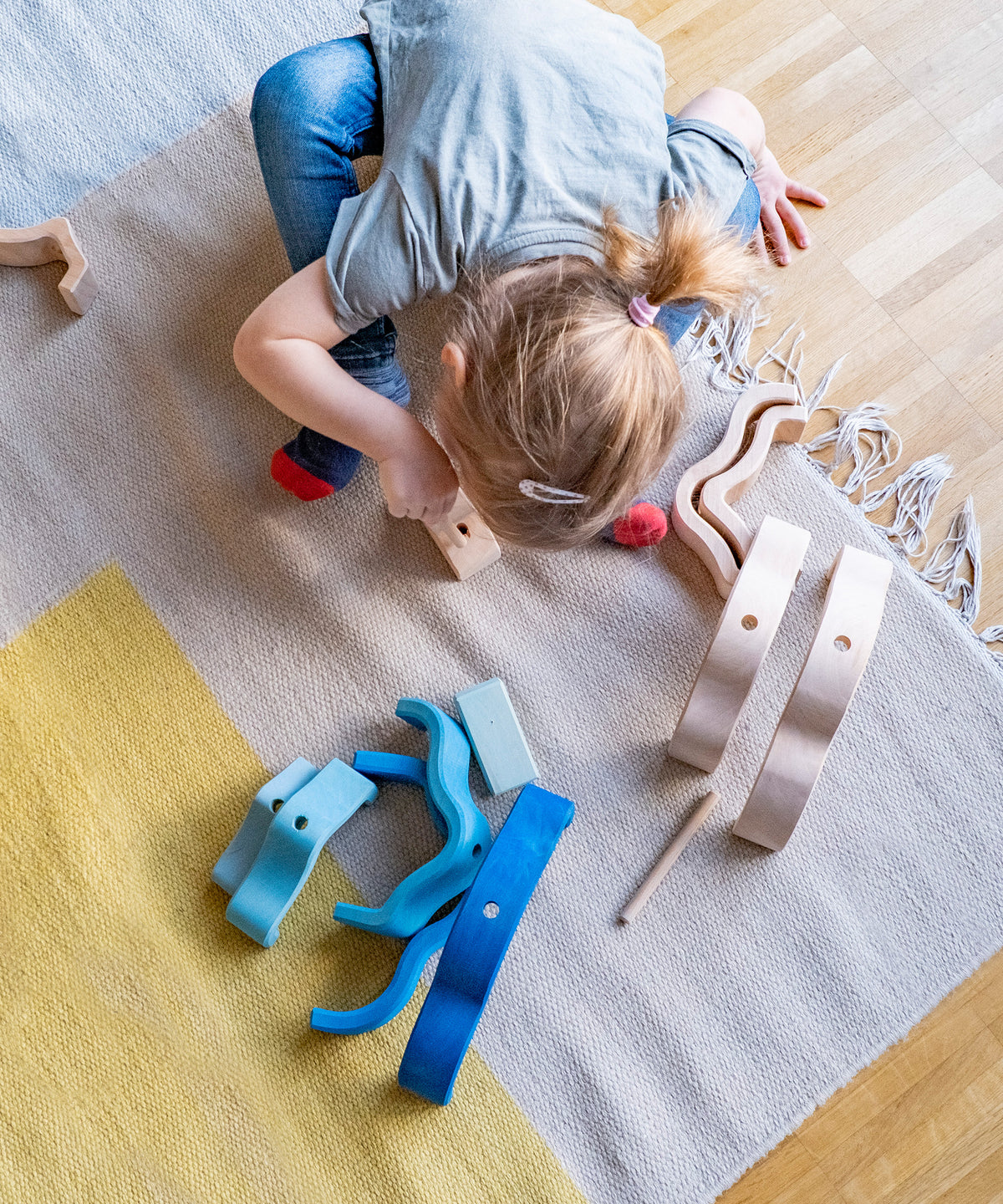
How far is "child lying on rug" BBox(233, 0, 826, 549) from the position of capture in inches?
23.6

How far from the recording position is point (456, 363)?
0.63 meters

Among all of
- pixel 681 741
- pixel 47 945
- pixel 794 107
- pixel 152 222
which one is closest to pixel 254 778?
pixel 47 945

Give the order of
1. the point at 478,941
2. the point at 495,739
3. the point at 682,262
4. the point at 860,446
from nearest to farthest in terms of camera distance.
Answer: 1. the point at 682,262
2. the point at 478,941
3. the point at 495,739
4. the point at 860,446

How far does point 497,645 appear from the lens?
2.72 ft

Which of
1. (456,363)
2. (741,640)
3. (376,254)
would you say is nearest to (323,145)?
(376,254)

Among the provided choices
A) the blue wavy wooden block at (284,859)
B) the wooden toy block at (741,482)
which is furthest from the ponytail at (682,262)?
the blue wavy wooden block at (284,859)

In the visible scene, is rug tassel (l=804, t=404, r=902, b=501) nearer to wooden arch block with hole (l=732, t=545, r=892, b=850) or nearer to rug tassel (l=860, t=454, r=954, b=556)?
rug tassel (l=860, t=454, r=954, b=556)

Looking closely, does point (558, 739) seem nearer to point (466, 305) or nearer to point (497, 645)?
point (497, 645)

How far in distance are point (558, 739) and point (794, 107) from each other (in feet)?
2.15

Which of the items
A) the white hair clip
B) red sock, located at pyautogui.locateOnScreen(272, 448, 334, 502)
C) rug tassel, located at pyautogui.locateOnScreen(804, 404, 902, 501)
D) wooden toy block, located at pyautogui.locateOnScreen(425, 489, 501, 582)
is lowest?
rug tassel, located at pyautogui.locateOnScreen(804, 404, 902, 501)

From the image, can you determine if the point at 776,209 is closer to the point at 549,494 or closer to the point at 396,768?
the point at 549,494

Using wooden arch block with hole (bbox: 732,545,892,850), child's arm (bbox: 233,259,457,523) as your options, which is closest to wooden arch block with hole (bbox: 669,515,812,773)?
wooden arch block with hole (bbox: 732,545,892,850)

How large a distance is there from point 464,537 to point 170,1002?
17.2 inches

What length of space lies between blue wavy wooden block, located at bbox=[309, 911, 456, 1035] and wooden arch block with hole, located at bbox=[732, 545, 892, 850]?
258 millimetres
